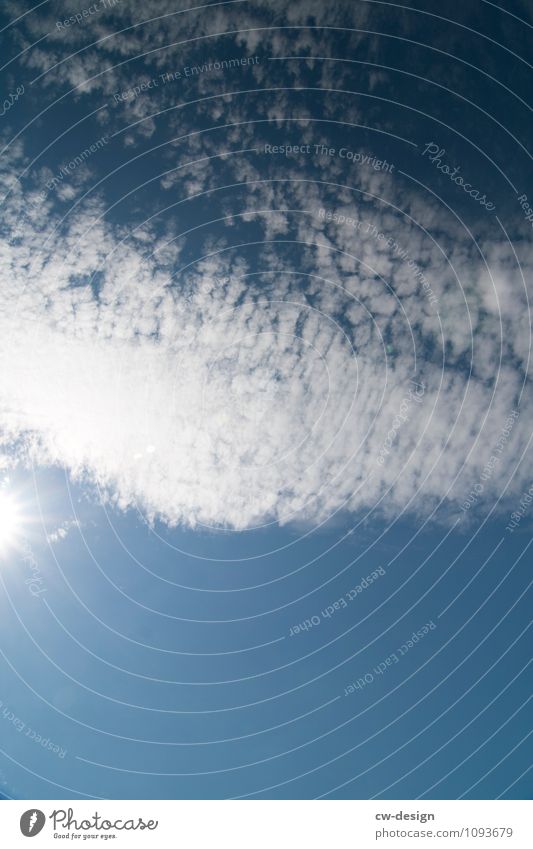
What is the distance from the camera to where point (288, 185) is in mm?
8125

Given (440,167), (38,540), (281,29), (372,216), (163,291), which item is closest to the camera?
(281,29)

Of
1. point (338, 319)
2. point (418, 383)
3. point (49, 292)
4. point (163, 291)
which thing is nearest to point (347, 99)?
point (338, 319)

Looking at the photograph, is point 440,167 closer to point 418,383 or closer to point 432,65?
point 432,65

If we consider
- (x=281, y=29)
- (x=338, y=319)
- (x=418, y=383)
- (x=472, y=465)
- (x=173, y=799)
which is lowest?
(x=173, y=799)

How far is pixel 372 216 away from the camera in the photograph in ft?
26.9

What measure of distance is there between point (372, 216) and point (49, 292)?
699cm

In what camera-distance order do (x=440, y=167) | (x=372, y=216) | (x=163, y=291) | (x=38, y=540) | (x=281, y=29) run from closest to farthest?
(x=281, y=29) < (x=440, y=167) < (x=372, y=216) < (x=163, y=291) < (x=38, y=540)

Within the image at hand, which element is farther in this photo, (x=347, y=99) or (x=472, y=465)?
(x=472, y=465)

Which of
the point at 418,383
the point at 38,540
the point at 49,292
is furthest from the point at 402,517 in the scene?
the point at 49,292

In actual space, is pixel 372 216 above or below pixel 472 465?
above

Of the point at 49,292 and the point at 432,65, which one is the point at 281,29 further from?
the point at 49,292
